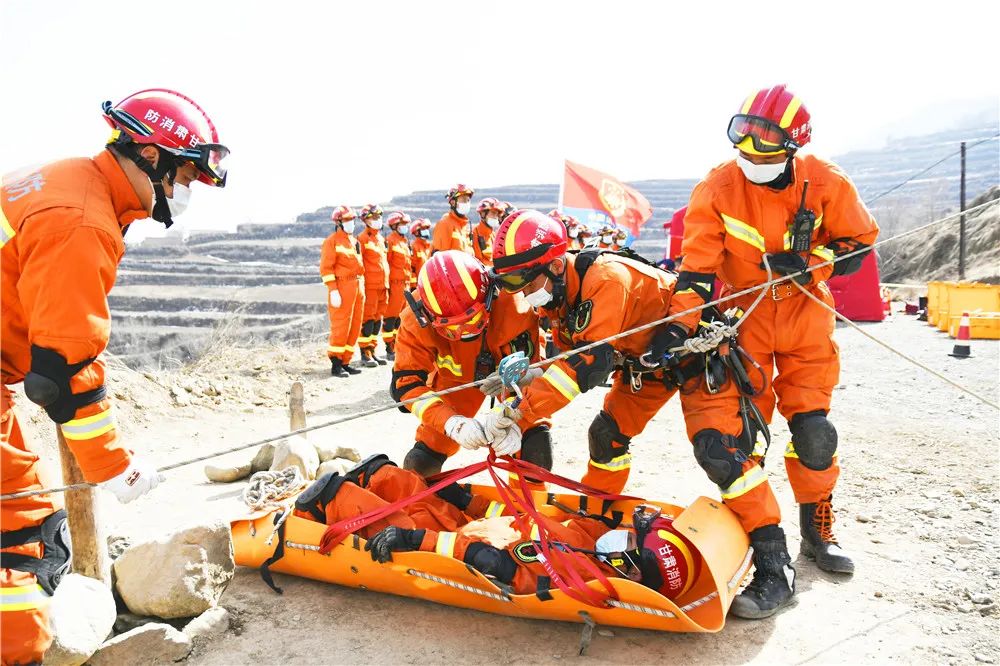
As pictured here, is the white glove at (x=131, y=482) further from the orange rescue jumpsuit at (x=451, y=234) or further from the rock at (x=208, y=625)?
the orange rescue jumpsuit at (x=451, y=234)

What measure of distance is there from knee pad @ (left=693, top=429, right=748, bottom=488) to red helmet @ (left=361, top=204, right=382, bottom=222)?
27.7ft

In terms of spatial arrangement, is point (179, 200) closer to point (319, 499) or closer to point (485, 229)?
point (319, 499)

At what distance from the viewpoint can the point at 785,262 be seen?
3.87 metres

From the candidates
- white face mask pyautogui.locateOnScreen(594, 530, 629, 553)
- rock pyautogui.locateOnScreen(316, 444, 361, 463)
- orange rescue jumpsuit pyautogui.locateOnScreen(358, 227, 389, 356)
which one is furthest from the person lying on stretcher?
orange rescue jumpsuit pyautogui.locateOnScreen(358, 227, 389, 356)

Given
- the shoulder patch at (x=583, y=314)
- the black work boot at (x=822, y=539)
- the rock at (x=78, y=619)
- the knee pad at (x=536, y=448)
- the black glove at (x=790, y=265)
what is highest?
the black glove at (x=790, y=265)

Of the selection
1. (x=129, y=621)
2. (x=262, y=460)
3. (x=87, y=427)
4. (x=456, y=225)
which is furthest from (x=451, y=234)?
(x=87, y=427)

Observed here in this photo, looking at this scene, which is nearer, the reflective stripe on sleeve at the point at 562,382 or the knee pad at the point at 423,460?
the reflective stripe on sleeve at the point at 562,382

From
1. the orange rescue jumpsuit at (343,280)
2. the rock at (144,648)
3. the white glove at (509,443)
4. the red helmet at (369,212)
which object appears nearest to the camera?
the rock at (144,648)

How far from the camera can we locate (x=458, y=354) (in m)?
4.51

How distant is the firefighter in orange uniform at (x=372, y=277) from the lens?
37.4 feet

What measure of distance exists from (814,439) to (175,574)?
330 centimetres

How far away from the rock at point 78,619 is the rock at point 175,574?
8.0 inches

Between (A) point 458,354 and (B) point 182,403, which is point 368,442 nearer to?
(B) point 182,403

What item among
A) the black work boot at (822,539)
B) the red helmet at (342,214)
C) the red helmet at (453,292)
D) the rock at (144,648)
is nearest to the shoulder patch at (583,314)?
the red helmet at (453,292)
